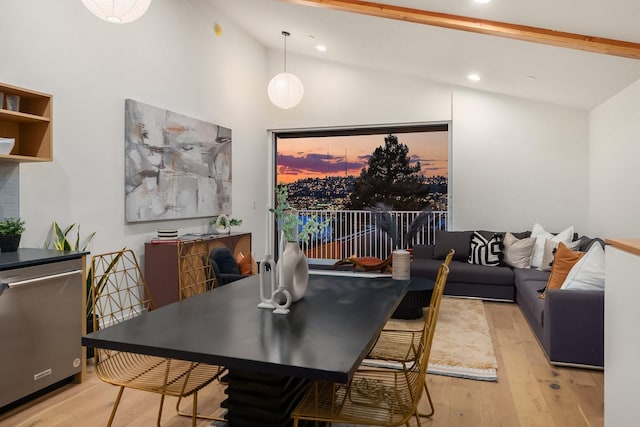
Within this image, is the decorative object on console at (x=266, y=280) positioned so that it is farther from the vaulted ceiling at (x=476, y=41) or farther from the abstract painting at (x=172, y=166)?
the vaulted ceiling at (x=476, y=41)

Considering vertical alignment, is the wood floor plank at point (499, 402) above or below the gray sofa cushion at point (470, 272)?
below

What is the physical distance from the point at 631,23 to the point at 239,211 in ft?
15.8

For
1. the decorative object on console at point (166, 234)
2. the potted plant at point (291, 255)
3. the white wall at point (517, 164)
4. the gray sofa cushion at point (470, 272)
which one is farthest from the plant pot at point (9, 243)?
the white wall at point (517, 164)

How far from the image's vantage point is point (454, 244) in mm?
5867

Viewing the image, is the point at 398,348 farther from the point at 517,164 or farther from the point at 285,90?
the point at 517,164

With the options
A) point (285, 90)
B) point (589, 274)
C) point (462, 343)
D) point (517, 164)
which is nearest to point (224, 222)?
point (285, 90)

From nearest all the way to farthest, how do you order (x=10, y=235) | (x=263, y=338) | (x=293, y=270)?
(x=263, y=338) → (x=293, y=270) → (x=10, y=235)

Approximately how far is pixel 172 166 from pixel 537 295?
3.82 m

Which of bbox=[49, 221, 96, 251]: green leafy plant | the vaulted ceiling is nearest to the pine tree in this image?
the vaulted ceiling

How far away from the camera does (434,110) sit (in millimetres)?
6516

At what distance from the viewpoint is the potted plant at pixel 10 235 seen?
288 centimetres

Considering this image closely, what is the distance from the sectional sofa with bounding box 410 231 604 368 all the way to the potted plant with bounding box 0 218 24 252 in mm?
3685

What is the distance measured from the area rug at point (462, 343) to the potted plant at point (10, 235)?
2.54 m

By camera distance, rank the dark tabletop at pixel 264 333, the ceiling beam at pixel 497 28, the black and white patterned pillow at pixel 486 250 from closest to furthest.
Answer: the dark tabletop at pixel 264 333 → the ceiling beam at pixel 497 28 → the black and white patterned pillow at pixel 486 250
